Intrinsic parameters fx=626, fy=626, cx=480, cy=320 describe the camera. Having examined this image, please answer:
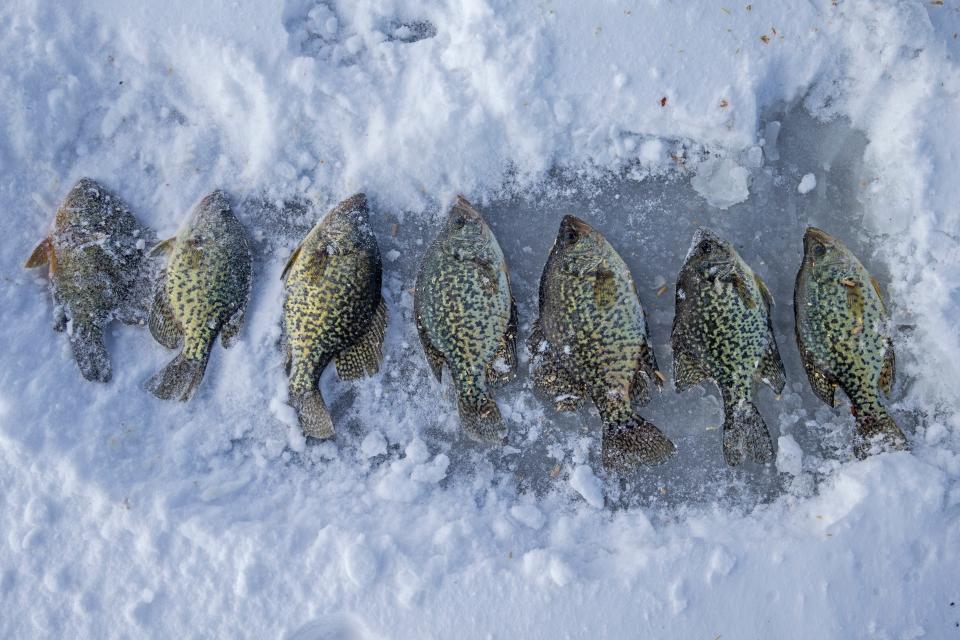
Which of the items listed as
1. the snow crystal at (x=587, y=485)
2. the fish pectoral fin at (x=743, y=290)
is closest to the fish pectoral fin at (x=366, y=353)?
the snow crystal at (x=587, y=485)

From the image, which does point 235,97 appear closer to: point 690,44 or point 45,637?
point 690,44

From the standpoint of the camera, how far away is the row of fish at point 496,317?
3678mm

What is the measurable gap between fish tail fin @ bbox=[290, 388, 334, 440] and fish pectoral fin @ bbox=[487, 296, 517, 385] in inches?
39.6

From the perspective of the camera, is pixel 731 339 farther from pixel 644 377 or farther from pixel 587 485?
pixel 587 485

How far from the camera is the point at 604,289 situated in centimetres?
369

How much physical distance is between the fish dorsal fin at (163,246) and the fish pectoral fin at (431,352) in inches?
63.4

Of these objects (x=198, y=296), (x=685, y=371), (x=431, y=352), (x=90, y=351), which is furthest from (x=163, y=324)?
(x=685, y=371)

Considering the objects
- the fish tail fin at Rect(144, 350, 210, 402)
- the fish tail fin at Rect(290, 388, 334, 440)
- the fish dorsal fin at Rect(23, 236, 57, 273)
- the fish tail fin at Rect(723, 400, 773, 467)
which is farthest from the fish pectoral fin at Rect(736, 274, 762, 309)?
the fish dorsal fin at Rect(23, 236, 57, 273)

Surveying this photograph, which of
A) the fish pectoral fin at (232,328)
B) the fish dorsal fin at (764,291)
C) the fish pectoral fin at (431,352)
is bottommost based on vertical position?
the fish pectoral fin at (232,328)

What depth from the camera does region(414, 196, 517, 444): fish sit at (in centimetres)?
371

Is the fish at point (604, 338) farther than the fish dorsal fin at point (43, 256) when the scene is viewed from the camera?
No

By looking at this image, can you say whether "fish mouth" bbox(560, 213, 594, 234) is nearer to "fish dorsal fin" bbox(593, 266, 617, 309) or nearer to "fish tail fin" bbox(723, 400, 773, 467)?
"fish dorsal fin" bbox(593, 266, 617, 309)

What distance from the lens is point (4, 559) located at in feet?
11.7

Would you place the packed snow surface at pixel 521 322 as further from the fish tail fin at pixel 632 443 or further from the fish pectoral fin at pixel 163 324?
the fish tail fin at pixel 632 443
